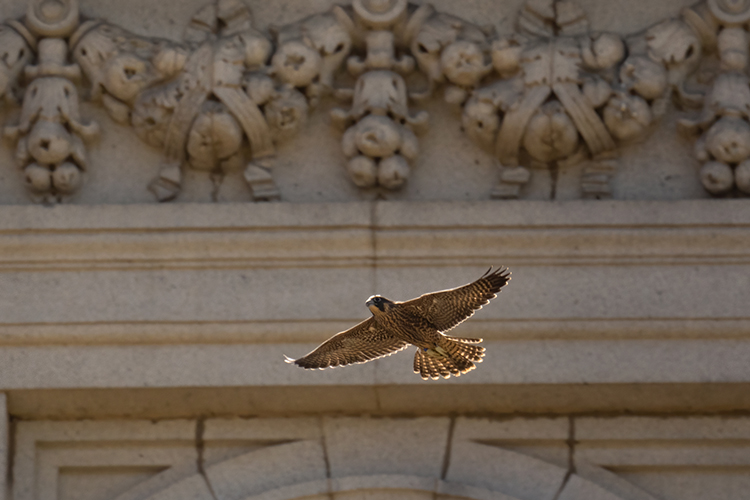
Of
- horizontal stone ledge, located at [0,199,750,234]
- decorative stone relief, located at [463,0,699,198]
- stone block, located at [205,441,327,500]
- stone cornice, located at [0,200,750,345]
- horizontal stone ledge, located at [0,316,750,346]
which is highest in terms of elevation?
decorative stone relief, located at [463,0,699,198]

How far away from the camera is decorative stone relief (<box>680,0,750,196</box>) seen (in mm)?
7531

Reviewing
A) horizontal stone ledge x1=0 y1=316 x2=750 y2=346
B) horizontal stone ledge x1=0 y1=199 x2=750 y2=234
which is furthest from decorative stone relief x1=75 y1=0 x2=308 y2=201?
horizontal stone ledge x1=0 y1=316 x2=750 y2=346

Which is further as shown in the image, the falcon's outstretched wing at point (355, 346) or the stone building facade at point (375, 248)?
the stone building facade at point (375, 248)

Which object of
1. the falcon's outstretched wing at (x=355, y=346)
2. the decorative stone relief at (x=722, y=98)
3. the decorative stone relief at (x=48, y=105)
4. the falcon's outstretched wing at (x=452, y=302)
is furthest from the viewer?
the decorative stone relief at (x=48, y=105)

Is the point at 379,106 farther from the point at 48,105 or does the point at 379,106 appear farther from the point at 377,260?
the point at 48,105

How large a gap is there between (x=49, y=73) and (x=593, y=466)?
3.00 meters

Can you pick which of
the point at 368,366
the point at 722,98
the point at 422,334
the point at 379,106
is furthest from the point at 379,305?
the point at 722,98

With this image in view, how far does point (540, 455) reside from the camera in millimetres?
7445

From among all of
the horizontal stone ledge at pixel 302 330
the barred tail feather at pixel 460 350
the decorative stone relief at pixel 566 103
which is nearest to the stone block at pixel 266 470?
the horizontal stone ledge at pixel 302 330

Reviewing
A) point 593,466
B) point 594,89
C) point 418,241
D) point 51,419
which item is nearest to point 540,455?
point 593,466

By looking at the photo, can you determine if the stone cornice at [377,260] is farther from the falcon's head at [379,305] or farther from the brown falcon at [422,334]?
the falcon's head at [379,305]

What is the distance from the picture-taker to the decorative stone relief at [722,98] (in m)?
7.53

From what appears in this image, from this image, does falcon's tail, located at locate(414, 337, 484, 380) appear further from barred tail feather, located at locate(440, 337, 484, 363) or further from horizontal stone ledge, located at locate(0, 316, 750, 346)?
horizontal stone ledge, located at locate(0, 316, 750, 346)

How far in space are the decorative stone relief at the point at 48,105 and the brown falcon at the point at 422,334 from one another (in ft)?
6.35
